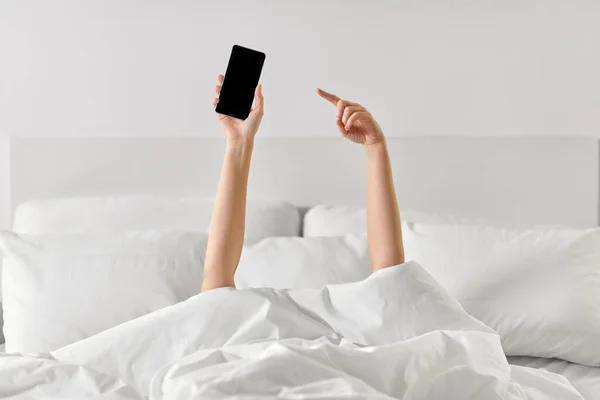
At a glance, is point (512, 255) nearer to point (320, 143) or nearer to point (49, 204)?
point (320, 143)

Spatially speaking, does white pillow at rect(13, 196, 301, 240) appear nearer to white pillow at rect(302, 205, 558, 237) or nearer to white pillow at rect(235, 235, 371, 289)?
white pillow at rect(302, 205, 558, 237)

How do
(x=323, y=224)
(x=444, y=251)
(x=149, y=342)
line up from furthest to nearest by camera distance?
(x=323, y=224)
(x=444, y=251)
(x=149, y=342)

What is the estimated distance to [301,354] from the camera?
129cm

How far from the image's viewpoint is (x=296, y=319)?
168 centimetres

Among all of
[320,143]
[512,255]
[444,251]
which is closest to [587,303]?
[512,255]

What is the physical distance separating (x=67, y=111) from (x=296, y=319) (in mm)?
1516

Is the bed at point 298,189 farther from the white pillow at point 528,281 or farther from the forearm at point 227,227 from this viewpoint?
the forearm at point 227,227

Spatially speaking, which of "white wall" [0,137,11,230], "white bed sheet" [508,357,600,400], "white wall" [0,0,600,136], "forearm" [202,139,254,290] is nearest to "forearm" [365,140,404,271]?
"forearm" [202,139,254,290]

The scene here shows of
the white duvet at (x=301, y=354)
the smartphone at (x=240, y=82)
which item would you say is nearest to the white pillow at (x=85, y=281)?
the white duvet at (x=301, y=354)

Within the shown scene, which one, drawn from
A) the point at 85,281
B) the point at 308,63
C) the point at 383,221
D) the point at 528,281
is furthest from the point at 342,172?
the point at 85,281

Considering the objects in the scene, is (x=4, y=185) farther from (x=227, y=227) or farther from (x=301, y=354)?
(x=301, y=354)

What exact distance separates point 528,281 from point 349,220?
59 centimetres

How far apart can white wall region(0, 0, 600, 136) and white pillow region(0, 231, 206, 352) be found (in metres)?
0.65

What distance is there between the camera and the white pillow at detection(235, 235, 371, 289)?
2145 millimetres
